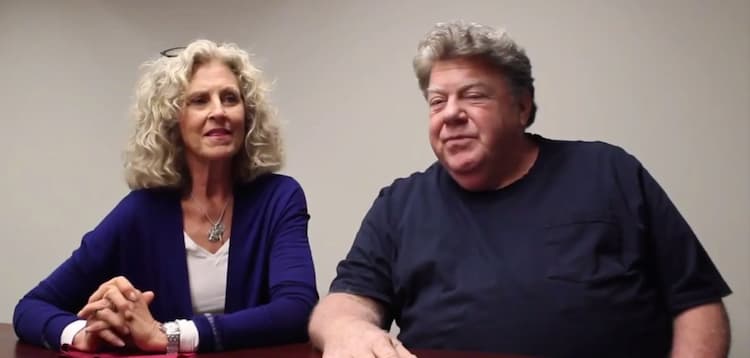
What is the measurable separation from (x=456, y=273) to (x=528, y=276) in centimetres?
14

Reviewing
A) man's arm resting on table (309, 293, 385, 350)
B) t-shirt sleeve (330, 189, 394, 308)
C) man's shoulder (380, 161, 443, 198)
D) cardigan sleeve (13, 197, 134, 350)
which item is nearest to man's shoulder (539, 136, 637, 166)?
man's shoulder (380, 161, 443, 198)

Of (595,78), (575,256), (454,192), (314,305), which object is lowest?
(314,305)

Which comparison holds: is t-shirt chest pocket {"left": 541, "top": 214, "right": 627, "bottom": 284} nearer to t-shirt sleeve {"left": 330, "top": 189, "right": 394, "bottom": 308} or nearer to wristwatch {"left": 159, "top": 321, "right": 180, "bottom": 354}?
t-shirt sleeve {"left": 330, "top": 189, "right": 394, "bottom": 308}

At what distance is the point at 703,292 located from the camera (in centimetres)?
142

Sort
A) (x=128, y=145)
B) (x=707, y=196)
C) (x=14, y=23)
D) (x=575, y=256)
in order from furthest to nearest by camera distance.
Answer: (x=14, y=23) → (x=707, y=196) → (x=128, y=145) → (x=575, y=256)

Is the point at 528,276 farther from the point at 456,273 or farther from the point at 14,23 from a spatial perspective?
the point at 14,23

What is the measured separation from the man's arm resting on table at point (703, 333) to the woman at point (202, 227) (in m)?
0.72

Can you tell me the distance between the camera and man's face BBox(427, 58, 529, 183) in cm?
157

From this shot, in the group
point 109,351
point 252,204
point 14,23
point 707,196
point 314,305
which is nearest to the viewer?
point 109,351

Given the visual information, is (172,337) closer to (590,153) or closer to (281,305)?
(281,305)

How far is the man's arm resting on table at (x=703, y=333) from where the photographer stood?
4.53ft

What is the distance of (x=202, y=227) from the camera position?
1801mm

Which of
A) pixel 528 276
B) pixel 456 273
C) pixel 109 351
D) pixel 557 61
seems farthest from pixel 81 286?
pixel 557 61

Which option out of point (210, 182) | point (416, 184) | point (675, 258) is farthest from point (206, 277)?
point (675, 258)
